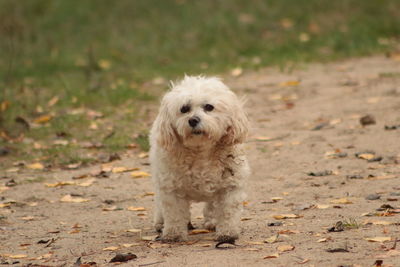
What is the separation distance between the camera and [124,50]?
15.6 metres

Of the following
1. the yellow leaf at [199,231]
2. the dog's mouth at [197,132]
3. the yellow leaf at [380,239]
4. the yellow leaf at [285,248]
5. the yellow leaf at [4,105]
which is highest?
the yellow leaf at [4,105]

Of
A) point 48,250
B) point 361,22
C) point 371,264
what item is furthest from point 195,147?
point 361,22

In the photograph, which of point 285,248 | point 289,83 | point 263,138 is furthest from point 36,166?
point 289,83

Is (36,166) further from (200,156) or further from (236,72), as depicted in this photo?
(236,72)

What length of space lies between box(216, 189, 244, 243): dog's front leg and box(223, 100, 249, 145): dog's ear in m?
0.37

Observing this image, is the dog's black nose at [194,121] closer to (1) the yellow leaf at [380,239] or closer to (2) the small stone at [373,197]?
(1) the yellow leaf at [380,239]

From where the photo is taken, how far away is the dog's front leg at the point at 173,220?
18.9 ft

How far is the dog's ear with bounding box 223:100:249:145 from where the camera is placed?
5625 mm

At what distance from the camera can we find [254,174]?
7875mm

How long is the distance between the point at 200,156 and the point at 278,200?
139 centimetres

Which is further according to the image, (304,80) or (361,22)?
(361,22)

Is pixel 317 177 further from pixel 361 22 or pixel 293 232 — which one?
pixel 361 22

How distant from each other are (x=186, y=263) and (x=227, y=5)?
504 inches

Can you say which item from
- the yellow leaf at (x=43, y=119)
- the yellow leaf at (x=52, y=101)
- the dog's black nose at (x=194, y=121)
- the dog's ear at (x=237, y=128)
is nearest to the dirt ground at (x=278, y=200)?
the dog's ear at (x=237, y=128)
